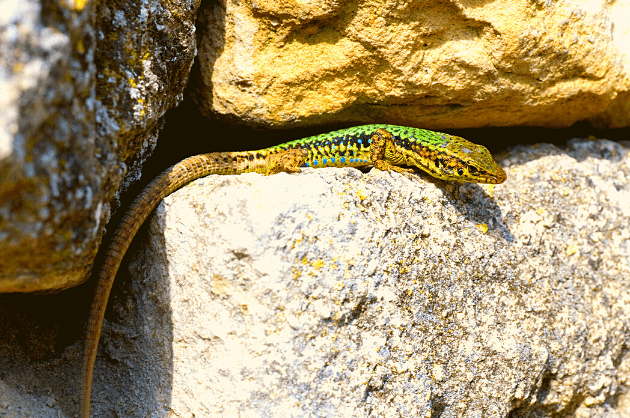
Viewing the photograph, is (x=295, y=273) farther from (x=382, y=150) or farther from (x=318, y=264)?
(x=382, y=150)

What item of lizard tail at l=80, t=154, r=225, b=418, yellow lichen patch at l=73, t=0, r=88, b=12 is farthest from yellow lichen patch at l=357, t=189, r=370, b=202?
yellow lichen patch at l=73, t=0, r=88, b=12

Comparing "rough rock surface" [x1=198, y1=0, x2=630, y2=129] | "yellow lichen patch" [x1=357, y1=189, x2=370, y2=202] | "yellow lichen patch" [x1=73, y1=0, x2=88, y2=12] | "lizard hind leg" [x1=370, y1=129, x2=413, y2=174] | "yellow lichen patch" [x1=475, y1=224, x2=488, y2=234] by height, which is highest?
"rough rock surface" [x1=198, y1=0, x2=630, y2=129]

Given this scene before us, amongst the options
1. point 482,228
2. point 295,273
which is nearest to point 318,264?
point 295,273

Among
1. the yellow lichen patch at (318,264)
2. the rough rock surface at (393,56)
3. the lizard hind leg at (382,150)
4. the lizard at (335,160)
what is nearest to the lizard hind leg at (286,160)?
the lizard at (335,160)

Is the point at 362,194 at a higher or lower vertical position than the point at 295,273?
higher

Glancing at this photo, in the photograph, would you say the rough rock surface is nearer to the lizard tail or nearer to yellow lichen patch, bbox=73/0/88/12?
the lizard tail

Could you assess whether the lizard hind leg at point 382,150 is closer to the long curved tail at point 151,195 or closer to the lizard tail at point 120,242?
the long curved tail at point 151,195
